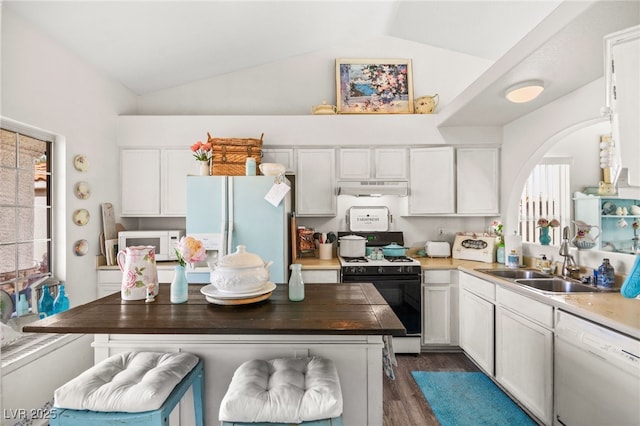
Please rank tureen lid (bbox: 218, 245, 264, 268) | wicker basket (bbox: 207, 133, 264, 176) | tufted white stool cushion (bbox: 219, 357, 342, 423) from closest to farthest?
tufted white stool cushion (bbox: 219, 357, 342, 423) < tureen lid (bbox: 218, 245, 264, 268) < wicker basket (bbox: 207, 133, 264, 176)

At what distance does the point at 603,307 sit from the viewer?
65.2 inches

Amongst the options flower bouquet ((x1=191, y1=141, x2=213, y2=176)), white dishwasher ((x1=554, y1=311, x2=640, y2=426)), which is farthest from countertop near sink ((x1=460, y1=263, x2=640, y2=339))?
flower bouquet ((x1=191, y1=141, x2=213, y2=176))

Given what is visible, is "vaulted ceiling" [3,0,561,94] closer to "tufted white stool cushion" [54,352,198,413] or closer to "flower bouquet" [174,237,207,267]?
"flower bouquet" [174,237,207,267]

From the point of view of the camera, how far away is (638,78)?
136 centimetres

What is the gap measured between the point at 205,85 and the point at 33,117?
184 cm

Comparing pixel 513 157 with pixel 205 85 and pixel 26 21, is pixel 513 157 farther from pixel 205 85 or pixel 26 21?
pixel 26 21

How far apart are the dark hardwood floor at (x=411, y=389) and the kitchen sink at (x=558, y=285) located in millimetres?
970

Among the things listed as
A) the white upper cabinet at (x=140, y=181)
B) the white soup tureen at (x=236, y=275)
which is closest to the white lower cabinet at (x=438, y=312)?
the white soup tureen at (x=236, y=275)

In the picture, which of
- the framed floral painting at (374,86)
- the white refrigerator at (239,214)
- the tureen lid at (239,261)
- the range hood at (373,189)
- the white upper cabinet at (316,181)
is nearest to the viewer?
the tureen lid at (239,261)

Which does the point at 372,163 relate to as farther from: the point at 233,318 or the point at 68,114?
the point at 68,114

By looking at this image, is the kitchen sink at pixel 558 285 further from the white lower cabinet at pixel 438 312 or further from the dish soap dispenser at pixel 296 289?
the dish soap dispenser at pixel 296 289

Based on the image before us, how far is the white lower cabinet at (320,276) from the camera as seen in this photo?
304 centimetres

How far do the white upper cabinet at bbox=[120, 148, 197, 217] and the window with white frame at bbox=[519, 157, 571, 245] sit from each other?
145 inches

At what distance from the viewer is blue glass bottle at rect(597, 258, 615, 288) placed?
2.06 meters
